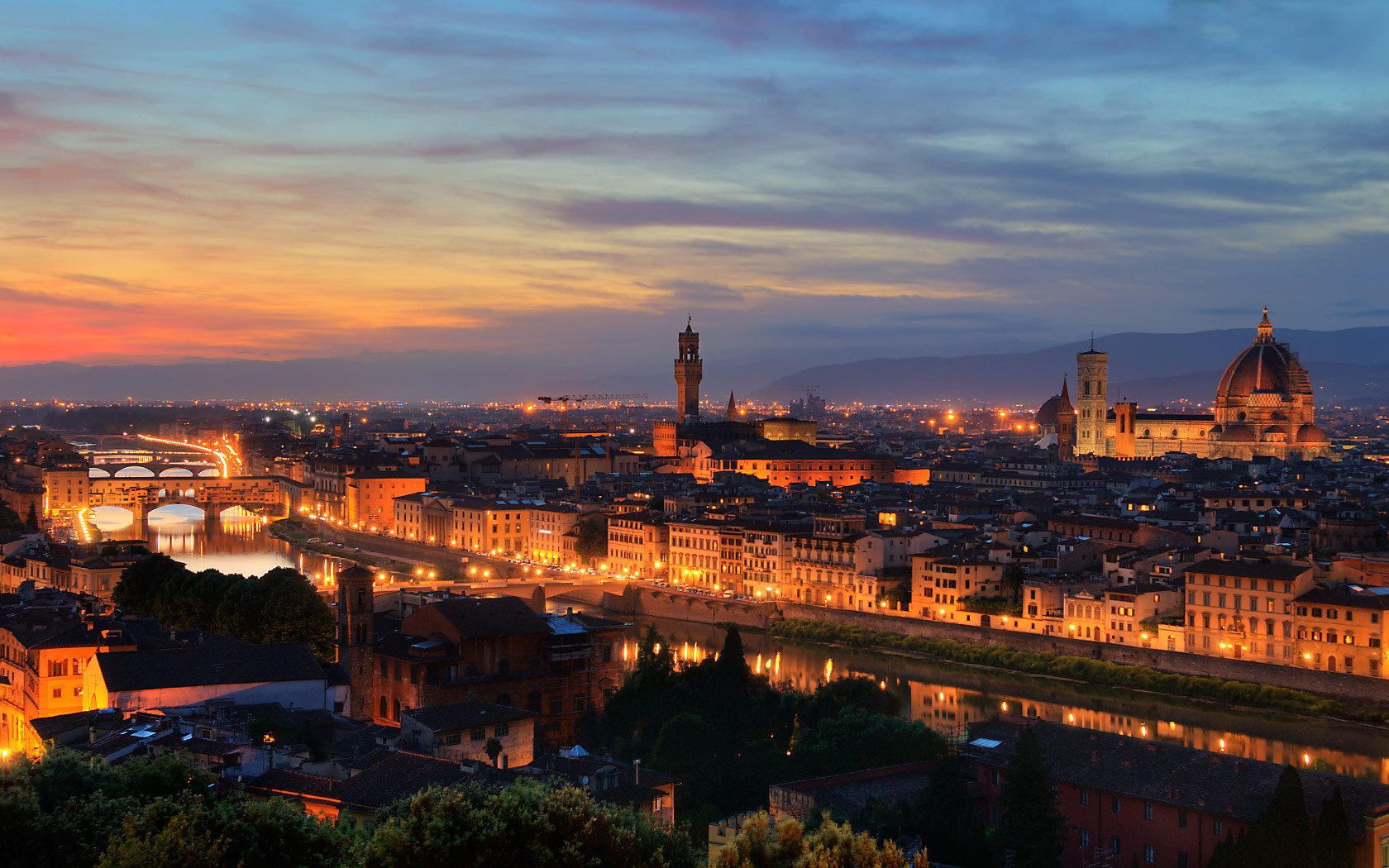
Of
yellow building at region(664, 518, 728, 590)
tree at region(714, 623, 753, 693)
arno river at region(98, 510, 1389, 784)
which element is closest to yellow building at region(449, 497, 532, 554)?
yellow building at region(664, 518, 728, 590)

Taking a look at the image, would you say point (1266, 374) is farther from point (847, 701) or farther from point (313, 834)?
point (313, 834)

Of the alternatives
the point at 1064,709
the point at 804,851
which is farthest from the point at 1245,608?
the point at 804,851

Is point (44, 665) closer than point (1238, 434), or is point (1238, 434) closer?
point (44, 665)

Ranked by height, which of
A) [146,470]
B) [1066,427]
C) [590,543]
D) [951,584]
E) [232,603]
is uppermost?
[1066,427]

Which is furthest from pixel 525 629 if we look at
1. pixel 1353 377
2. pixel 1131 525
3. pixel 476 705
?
pixel 1353 377

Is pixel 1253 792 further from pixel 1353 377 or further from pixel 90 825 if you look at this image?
pixel 1353 377

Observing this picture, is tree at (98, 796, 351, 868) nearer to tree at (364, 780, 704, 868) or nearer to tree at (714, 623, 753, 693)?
tree at (364, 780, 704, 868)

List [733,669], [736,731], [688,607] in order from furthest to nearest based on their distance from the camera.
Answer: [688,607] < [733,669] < [736,731]
